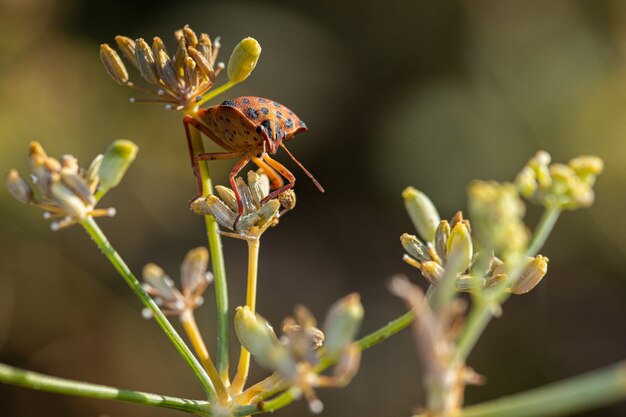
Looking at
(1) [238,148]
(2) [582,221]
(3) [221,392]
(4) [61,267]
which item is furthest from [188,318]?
(2) [582,221]

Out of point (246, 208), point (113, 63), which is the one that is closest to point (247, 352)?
point (246, 208)

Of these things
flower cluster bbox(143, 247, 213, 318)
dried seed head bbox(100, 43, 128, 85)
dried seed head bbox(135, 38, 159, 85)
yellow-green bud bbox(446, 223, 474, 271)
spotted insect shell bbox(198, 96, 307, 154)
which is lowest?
yellow-green bud bbox(446, 223, 474, 271)

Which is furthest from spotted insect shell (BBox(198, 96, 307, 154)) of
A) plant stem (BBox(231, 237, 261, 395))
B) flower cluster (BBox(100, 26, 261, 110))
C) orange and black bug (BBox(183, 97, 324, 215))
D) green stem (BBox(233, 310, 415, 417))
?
green stem (BBox(233, 310, 415, 417))

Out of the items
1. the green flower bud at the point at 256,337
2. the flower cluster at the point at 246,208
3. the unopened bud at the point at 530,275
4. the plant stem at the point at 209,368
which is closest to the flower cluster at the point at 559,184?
the unopened bud at the point at 530,275

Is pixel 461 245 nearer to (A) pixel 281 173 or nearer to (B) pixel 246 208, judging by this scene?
(B) pixel 246 208

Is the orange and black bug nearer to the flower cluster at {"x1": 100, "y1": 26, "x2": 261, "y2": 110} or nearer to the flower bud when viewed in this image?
the flower cluster at {"x1": 100, "y1": 26, "x2": 261, "y2": 110}

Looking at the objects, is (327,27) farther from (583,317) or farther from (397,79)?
(583,317)

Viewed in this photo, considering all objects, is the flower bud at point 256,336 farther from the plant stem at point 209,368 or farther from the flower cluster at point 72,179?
the flower cluster at point 72,179
